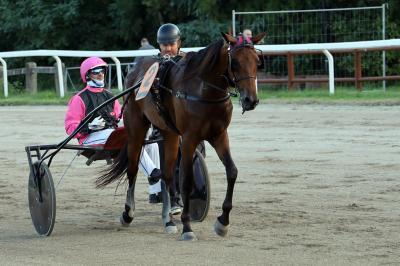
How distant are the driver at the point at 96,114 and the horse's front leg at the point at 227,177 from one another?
102cm

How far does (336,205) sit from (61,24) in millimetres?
23077

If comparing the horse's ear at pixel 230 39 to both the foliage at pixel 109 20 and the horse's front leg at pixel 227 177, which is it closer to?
the horse's front leg at pixel 227 177

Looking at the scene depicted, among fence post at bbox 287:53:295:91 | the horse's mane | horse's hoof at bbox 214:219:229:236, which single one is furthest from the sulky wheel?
fence post at bbox 287:53:295:91

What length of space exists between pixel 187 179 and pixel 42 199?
1136mm

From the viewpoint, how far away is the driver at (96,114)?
8.44 meters

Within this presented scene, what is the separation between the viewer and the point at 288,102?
1794 cm

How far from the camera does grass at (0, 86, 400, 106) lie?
17.3 m

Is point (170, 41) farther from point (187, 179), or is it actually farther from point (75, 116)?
point (187, 179)

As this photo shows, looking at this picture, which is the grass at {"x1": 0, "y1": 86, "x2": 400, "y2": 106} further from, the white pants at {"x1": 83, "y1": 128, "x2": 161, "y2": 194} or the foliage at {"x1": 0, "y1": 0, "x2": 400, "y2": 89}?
the white pants at {"x1": 83, "y1": 128, "x2": 161, "y2": 194}

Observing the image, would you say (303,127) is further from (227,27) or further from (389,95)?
(227,27)

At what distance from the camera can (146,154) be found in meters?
8.53

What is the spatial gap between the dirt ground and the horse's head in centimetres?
96

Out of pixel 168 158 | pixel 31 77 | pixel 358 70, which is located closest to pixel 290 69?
pixel 358 70

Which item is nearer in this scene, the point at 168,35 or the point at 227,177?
the point at 227,177
